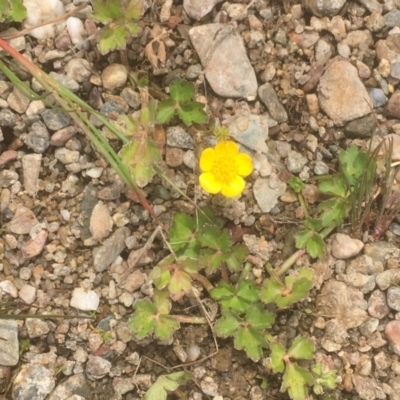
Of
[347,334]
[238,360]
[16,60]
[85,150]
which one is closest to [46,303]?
[85,150]

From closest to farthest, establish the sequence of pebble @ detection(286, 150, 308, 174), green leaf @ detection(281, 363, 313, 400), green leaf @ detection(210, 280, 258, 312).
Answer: green leaf @ detection(281, 363, 313, 400) → green leaf @ detection(210, 280, 258, 312) → pebble @ detection(286, 150, 308, 174)

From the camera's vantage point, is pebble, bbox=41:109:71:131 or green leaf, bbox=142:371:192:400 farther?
pebble, bbox=41:109:71:131

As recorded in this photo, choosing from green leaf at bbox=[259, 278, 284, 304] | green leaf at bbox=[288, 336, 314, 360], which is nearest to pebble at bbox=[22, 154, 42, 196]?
green leaf at bbox=[259, 278, 284, 304]

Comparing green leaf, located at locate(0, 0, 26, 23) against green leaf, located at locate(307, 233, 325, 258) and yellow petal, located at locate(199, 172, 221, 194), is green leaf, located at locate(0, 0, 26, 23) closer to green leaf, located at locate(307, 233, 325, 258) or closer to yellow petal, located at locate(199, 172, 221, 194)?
yellow petal, located at locate(199, 172, 221, 194)

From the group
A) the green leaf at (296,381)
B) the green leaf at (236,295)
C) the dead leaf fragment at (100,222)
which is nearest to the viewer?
the green leaf at (296,381)

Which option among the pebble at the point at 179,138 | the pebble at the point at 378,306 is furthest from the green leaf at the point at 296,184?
the pebble at the point at 378,306

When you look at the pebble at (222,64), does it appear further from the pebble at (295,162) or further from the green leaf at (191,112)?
the pebble at (295,162)
